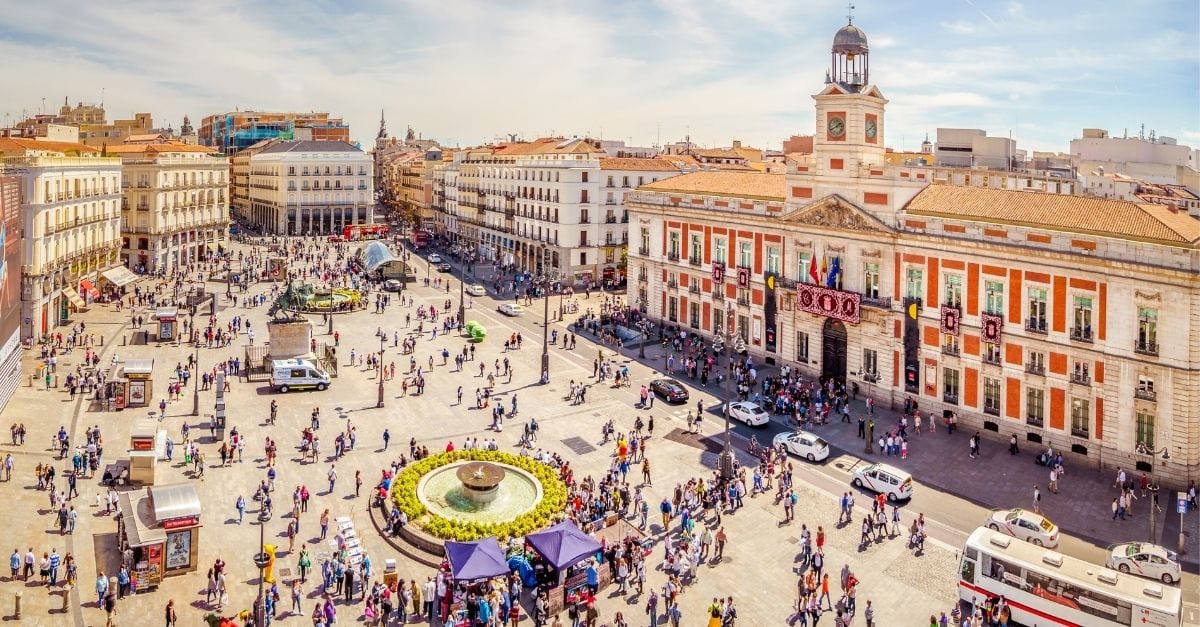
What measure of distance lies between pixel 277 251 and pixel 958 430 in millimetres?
84214

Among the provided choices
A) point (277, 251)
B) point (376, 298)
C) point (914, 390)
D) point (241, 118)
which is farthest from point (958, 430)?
point (241, 118)

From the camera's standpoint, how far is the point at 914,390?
1747 inches

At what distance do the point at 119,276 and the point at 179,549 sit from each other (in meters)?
54.7

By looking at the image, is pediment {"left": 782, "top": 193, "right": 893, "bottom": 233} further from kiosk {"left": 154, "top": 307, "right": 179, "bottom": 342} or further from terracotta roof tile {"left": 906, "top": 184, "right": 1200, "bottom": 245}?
kiosk {"left": 154, "top": 307, "right": 179, "bottom": 342}

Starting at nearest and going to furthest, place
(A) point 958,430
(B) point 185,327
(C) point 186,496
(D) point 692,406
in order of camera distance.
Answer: (C) point 186,496 → (A) point 958,430 → (D) point 692,406 → (B) point 185,327

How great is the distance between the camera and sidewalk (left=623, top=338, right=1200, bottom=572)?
3116 cm

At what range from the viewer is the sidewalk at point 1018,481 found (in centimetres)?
3116

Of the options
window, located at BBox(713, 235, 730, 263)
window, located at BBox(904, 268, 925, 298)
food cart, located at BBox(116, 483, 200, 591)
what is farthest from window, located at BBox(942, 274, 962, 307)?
food cart, located at BBox(116, 483, 200, 591)

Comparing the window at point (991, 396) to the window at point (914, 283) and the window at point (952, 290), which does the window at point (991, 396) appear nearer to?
the window at point (952, 290)

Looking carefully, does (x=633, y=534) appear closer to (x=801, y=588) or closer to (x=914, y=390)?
(x=801, y=588)

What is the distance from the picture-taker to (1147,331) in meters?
35.2

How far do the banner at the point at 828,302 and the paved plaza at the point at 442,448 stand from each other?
23.4 feet

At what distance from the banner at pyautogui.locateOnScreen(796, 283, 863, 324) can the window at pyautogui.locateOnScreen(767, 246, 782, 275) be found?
2.75m

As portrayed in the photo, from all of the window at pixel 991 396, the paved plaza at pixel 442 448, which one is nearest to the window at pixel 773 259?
the paved plaza at pixel 442 448
